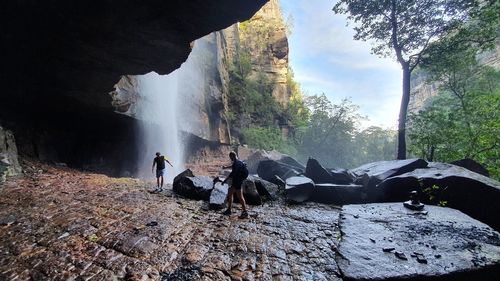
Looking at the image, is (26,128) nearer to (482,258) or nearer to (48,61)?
(48,61)

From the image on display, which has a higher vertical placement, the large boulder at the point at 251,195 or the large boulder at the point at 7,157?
the large boulder at the point at 7,157

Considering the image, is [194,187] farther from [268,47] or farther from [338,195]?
[268,47]

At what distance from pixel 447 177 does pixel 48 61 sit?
44.1 ft

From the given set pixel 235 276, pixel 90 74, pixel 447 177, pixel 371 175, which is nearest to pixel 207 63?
pixel 90 74

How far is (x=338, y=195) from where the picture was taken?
9242mm

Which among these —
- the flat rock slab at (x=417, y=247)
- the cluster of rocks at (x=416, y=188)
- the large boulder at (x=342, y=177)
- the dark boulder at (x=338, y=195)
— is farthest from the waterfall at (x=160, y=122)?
the flat rock slab at (x=417, y=247)

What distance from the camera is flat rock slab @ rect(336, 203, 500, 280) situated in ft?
12.3

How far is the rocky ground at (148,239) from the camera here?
3.78 m

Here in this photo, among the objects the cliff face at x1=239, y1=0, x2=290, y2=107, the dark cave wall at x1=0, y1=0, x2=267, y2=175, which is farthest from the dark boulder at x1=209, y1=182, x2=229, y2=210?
the cliff face at x1=239, y1=0, x2=290, y2=107

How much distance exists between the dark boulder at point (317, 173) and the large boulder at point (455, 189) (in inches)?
112

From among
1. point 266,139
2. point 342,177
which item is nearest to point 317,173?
point 342,177

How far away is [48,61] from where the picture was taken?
9.34m

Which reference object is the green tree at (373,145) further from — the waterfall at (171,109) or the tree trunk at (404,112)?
the waterfall at (171,109)

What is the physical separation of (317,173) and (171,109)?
36.2 ft
